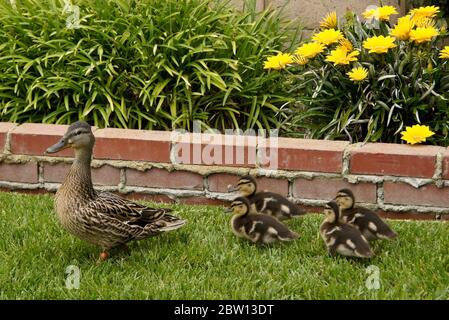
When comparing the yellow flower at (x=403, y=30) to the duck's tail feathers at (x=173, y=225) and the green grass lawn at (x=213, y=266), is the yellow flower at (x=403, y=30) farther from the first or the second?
the duck's tail feathers at (x=173, y=225)

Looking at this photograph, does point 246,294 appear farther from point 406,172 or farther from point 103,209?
point 406,172

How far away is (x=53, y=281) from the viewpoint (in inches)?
206

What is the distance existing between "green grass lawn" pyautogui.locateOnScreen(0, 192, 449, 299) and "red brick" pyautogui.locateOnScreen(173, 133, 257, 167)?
50 cm

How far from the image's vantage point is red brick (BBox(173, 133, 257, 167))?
6.58 m

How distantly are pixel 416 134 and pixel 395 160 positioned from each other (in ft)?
0.78

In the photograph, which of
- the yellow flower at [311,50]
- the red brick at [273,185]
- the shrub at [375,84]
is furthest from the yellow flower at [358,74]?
the red brick at [273,185]

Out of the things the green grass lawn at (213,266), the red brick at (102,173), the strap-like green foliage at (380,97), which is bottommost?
the green grass lawn at (213,266)

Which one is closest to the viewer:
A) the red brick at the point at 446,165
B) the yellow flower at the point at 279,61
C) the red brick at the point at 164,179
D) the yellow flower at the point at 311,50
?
the red brick at the point at 446,165

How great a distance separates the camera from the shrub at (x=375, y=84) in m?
6.74

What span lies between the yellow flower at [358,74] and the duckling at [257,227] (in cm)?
136

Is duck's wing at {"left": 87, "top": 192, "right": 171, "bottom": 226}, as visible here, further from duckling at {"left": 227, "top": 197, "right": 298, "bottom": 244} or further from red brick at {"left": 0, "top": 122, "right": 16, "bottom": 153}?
red brick at {"left": 0, "top": 122, "right": 16, "bottom": 153}

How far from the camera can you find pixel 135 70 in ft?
23.7

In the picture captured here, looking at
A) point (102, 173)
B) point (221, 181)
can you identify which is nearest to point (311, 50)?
point (221, 181)

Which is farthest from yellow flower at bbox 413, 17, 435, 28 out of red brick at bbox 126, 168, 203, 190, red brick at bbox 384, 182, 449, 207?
red brick at bbox 126, 168, 203, 190
